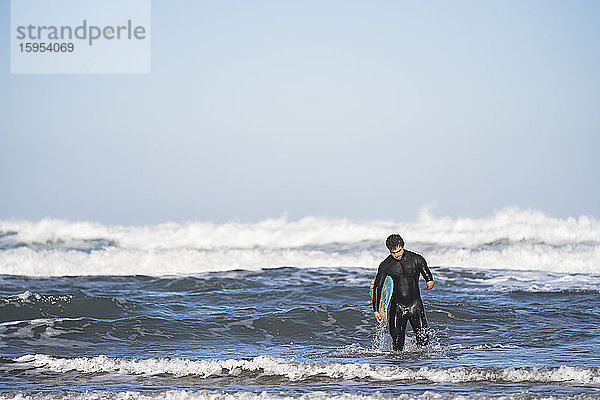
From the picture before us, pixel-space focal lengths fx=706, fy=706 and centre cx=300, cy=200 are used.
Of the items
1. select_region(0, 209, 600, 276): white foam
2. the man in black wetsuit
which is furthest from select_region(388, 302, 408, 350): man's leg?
select_region(0, 209, 600, 276): white foam

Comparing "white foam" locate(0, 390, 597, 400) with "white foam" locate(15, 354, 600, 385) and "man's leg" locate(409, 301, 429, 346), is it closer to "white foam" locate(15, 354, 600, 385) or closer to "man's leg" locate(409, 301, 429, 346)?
"white foam" locate(15, 354, 600, 385)

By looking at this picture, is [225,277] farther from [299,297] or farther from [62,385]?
[62,385]

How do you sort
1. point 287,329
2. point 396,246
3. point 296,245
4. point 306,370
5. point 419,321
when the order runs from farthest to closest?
point 296,245 → point 287,329 → point 419,321 → point 396,246 → point 306,370

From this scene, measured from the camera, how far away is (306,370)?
8.97 meters

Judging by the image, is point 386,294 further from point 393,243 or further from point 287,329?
point 287,329

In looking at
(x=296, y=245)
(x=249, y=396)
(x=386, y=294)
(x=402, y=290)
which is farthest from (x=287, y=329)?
(x=296, y=245)

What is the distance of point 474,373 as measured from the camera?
331 inches

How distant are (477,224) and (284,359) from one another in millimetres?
27048

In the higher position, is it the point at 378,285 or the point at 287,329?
the point at 378,285

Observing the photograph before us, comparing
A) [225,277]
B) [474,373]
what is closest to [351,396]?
[474,373]

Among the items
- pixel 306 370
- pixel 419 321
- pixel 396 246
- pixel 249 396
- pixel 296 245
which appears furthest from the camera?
pixel 296 245

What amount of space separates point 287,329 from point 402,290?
3479 millimetres

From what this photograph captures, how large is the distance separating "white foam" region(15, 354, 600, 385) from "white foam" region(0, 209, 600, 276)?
48.6 feet

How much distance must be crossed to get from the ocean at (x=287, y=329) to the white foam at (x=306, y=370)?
0.09ft
